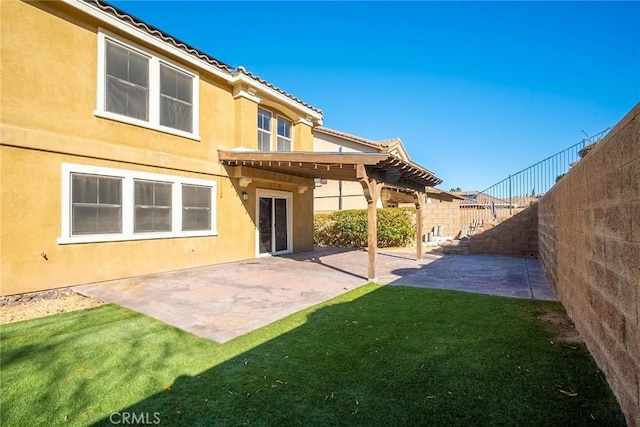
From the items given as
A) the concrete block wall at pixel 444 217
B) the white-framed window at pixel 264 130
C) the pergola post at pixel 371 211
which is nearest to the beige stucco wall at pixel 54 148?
the white-framed window at pixel 264 130

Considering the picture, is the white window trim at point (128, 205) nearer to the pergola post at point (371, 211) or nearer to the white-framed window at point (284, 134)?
the white-framed window at point (284, 134)

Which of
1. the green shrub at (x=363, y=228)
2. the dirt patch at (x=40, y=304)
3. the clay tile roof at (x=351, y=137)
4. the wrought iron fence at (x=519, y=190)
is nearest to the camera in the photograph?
the dirt patch at (x=40, y=304)

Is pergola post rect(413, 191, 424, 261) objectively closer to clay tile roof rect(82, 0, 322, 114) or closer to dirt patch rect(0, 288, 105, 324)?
clay tile roof rect(82, 0, 322, 114)

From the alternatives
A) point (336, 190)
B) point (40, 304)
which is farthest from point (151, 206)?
point (336, 190)

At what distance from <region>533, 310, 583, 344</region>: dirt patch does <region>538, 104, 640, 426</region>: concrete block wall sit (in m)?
0.14

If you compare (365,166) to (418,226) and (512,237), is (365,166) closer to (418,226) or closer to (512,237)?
(418,226)

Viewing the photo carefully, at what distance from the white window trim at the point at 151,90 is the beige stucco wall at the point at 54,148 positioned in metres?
0.15

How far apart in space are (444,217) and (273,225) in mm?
10420

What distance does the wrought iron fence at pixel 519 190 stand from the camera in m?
11.1

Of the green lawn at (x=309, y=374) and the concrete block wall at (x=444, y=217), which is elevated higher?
the concrete block wall at (x=444, y=217)

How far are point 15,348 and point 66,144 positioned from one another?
5143 mm

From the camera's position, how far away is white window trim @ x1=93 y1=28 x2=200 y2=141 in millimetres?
Answer: 8516

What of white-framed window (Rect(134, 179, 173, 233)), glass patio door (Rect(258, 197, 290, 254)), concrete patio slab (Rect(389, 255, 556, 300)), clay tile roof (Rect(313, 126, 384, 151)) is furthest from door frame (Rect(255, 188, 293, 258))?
clay tile roof (Rect(313, 126, 384, 151))

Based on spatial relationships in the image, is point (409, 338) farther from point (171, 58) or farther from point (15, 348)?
point (171, 58)
